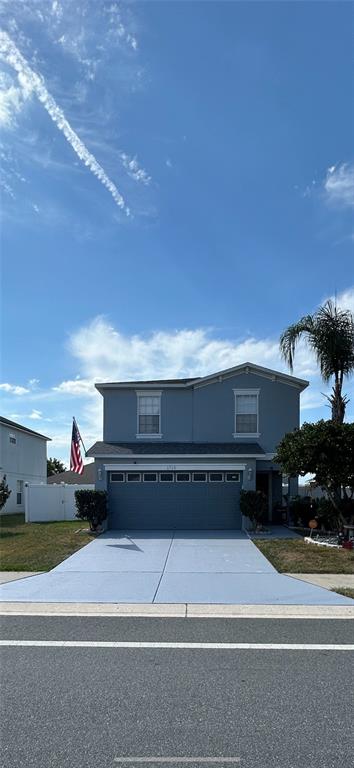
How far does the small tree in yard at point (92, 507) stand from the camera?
18047mm

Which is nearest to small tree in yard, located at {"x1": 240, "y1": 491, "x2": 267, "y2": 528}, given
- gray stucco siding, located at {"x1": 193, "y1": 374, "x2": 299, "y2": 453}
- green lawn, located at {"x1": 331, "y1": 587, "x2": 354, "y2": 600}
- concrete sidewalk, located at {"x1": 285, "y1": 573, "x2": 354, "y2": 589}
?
gray stucco siding, located at {"x1": 193, "y1": 374, "x2": 299, "y2": 453}

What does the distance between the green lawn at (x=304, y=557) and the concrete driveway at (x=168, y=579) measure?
0.34m

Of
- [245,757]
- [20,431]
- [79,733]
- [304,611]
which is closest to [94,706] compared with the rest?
[79,733]

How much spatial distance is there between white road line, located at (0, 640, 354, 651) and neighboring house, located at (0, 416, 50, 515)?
2367 centimetres

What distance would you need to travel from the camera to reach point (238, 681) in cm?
529

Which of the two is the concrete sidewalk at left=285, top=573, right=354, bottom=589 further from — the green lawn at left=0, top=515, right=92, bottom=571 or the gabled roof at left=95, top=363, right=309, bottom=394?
the gabled roof at left=95, top=363, right=309, bottom=394

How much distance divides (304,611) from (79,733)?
4680 mm

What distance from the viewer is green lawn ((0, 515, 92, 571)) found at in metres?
12.2

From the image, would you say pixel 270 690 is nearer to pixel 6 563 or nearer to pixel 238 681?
pixel 238 681

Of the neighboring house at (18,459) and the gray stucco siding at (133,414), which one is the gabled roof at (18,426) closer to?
the neighboring house at (18,459)

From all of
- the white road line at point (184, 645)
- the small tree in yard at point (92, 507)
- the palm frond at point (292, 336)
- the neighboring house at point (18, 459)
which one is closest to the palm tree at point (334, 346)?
the palm frond at point (292, 336)

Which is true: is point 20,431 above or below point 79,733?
above

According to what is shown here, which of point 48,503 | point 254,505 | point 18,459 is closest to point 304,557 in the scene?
point 254,505

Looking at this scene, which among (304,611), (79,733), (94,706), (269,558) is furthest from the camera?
(269,558)
